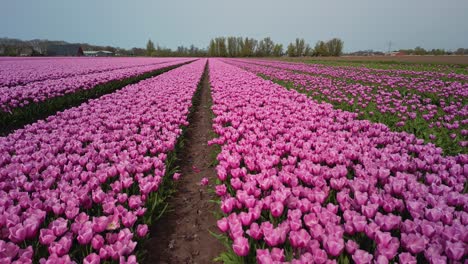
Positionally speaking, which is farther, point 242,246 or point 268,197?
point 268,197

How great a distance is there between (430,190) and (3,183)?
467cm

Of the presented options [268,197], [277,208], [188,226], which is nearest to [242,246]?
[277,208]

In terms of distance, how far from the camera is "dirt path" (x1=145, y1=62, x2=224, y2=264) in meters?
3.06

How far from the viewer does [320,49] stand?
109 m

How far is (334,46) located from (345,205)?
398ft

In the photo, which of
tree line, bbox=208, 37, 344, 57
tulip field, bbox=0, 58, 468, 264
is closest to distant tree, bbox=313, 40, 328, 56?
tree line, bbox=208, 37, 344, 57

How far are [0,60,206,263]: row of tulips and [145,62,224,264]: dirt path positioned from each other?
0.33 meters

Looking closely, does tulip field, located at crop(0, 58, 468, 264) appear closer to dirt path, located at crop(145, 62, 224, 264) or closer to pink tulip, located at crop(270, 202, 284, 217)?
pink tulip, located at crop(270, 202, 284, 217)

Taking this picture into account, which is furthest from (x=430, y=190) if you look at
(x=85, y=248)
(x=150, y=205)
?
(x=85, y=248)

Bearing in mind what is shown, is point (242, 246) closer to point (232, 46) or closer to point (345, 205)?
point (345, 205)

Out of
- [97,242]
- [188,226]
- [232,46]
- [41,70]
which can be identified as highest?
[232,46]

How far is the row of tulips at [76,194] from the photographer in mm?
2256

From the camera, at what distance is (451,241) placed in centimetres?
199

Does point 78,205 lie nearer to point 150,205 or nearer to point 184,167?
point 150,205
